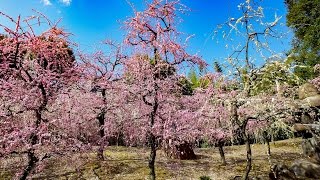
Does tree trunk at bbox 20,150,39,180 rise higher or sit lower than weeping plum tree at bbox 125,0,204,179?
lower

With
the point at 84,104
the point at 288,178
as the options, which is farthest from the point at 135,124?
the point at 288,178

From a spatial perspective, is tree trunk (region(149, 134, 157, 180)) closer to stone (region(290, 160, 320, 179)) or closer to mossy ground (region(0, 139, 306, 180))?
mossy ground (region(0, 139, 306, 180))

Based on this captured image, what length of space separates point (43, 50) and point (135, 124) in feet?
20.4

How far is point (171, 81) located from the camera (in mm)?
12805

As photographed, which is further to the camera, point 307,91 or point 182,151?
point 182,151

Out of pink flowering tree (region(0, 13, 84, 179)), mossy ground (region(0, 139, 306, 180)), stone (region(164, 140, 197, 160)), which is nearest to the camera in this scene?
pink flowering tree (region(0, 13, 84, 179))

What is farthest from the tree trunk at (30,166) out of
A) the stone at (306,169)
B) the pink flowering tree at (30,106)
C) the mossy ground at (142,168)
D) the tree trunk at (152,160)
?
the stone at (306,169)

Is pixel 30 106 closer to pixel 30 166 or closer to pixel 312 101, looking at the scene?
pixel 30 166

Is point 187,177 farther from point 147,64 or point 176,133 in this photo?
point 147,64

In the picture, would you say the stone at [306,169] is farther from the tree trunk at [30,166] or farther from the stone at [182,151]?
the stone at [182,151]

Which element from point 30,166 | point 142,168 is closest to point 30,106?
point 30,166

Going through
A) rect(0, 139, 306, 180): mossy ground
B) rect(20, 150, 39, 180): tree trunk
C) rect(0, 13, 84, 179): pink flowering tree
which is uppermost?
rect(0, 13, 84, 179): pink flowering tree

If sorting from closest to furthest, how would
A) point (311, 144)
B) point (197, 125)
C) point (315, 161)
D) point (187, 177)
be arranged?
1. point (315, 161)
2. point (311, 144)
3. point (187, 177)
4. point (197, 125)

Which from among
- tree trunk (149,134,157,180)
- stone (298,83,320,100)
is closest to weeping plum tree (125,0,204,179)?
tree trunk (149,134,157,180)
